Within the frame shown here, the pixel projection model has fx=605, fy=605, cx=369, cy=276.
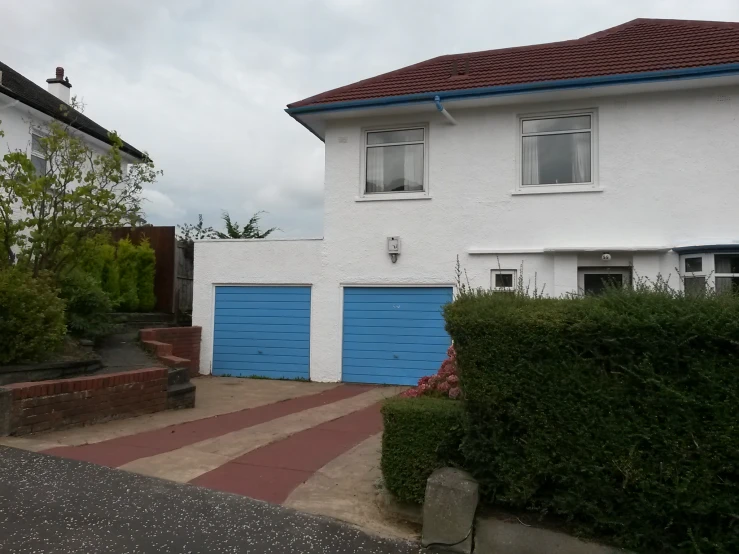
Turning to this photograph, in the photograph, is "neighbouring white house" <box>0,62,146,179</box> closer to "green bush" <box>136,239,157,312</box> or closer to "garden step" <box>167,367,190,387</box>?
"green bush" <box>136,239,157,312</box>

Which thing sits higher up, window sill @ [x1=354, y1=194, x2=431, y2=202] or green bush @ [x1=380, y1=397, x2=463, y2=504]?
window sill @ [x1=354, y1=194, x2=431, y2=202]

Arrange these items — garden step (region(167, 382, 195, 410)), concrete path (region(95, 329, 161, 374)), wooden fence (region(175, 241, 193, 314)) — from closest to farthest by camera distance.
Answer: garden step (region(167, 382, 195, 410)) → concrete path (region(95, 329, 161, 374)) → wooden fence (region(175, 241, 193, 314))

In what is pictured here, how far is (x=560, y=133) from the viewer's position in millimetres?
10625

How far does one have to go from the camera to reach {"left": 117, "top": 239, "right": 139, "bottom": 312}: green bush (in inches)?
492

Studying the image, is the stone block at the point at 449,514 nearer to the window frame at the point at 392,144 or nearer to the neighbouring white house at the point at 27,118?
the window frame at the point at 392,144

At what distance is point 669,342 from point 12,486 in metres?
5.06

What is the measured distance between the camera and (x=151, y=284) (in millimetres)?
13172

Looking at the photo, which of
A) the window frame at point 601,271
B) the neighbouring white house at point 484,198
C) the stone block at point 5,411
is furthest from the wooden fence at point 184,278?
the window frame at point 601,271

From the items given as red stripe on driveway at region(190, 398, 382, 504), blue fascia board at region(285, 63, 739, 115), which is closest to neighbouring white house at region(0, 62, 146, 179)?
blue fascia board at region(285, 63, 739, 115)

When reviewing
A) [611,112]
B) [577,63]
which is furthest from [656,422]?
[577,63]

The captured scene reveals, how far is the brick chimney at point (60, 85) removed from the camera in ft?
65.7

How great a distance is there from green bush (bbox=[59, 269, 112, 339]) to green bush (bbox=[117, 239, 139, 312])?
2.60 m

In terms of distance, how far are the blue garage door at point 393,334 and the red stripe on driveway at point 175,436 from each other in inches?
68.8

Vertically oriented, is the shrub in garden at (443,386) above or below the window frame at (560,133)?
below
